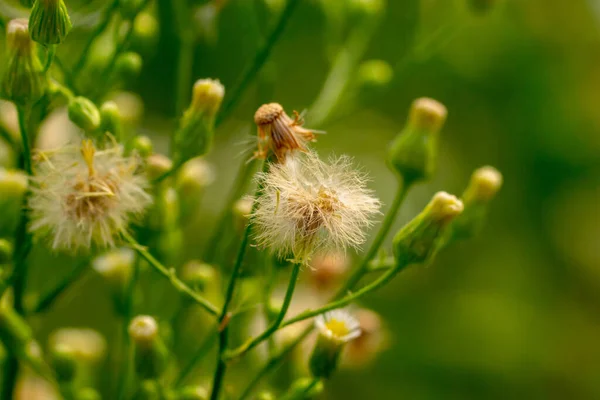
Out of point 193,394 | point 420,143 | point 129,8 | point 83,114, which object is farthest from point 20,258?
point 420,143

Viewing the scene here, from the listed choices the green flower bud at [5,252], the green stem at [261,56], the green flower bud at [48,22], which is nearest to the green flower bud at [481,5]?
the green stem at [261,56]

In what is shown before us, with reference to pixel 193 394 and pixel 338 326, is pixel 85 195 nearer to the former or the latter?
pixel 193 394

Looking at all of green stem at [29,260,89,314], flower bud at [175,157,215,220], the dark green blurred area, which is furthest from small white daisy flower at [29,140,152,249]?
the dark green blurred area

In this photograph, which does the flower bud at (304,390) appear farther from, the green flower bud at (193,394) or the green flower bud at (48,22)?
the green flower bud at (48,22)

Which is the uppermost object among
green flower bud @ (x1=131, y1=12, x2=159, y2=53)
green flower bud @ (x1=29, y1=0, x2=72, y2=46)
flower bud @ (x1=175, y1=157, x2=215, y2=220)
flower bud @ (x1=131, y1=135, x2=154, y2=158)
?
green flower bud @ (x1=29, y1=0, x2=72, y2=46)

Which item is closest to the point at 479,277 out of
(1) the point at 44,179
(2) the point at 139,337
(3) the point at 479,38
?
(3) the point at 479,38

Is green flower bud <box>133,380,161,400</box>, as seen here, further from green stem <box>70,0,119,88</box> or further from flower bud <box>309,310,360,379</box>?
green stem <box>70,0,119,88</box>
